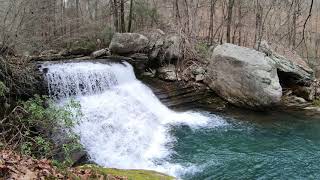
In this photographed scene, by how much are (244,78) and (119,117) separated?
192 inches

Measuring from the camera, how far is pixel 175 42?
1584 cm

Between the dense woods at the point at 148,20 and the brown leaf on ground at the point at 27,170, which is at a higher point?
the dense woods at the point at 148,20

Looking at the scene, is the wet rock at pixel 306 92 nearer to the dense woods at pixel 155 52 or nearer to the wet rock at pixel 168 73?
the dense woods at pixel 155 52

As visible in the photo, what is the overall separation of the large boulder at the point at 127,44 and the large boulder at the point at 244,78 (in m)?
3.58

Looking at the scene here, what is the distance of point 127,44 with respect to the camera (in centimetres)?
1639

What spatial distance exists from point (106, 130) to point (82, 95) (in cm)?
209

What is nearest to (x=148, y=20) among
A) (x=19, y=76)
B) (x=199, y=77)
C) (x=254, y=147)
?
(x=199, y=77)

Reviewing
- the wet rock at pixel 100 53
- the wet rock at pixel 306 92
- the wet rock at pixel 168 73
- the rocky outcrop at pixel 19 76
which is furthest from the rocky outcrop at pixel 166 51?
the rocky outcrop at pixel 19 76

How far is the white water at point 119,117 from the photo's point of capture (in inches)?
393

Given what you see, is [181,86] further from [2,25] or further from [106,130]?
[2,25]

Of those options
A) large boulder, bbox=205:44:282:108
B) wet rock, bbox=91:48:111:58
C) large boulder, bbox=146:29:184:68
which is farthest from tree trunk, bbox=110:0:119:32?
large boulder, bbox=205:44:282:108

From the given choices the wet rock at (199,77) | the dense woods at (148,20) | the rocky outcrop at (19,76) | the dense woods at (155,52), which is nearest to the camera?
the rocky outcrop at (19,76)

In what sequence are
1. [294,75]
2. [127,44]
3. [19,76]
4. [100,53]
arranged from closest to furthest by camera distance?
1. [19,76]
2. [294,75]
3. [127,44]
4. [100,53]

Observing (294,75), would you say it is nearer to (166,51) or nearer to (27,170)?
(166,51)
